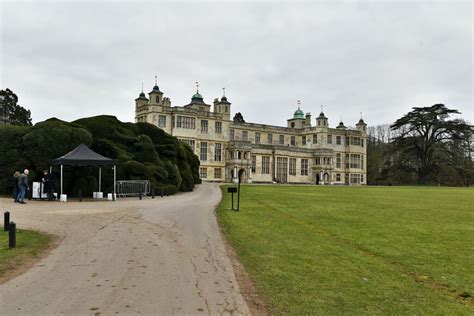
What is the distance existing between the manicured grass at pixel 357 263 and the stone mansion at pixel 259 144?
43.7m

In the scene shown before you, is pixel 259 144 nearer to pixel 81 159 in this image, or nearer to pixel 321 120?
pixel 321 120

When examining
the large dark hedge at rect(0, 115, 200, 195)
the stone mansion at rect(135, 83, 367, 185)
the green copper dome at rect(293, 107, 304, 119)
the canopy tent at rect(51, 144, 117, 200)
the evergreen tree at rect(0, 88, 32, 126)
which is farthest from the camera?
the green copper dome at rect(293, 107, 304, 119)

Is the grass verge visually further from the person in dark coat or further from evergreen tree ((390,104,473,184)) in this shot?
evergreen tree ((390,104,473,184))

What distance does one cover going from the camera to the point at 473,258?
907 cm

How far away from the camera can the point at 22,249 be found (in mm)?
8867

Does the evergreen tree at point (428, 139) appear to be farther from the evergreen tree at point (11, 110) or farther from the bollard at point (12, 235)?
the bollard at point (12, 235)

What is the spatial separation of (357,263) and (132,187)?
19.7m

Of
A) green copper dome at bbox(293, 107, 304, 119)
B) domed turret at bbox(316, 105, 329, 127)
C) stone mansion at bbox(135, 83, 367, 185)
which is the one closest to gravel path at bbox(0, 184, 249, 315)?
stone mansion at bbox(135, 83, 367, 185)

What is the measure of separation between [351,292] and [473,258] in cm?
448

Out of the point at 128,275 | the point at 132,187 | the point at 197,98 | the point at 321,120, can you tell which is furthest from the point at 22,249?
the point at 321,120

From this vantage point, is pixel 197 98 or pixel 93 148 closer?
pixel 93 148

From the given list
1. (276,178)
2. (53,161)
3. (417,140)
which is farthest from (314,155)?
(53,161)

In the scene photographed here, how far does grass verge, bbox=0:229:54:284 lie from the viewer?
7.29 m

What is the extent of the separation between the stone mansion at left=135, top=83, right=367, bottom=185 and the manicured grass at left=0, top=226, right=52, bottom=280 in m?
45.1
